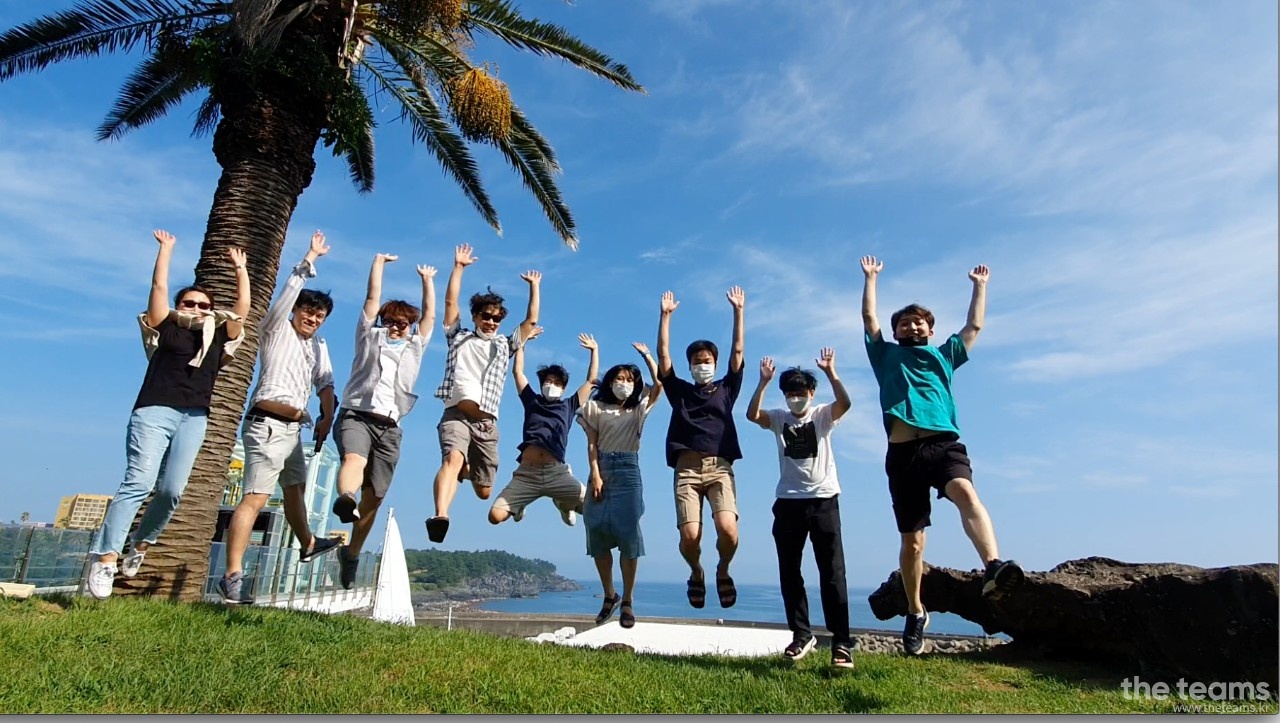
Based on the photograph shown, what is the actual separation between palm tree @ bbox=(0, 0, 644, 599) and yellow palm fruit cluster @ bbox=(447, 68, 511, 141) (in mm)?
15

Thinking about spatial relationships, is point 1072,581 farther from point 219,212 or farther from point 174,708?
point 219,212

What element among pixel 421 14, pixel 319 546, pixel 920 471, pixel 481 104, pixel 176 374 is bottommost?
pixel 319 546

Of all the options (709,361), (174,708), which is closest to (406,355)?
(709,361)

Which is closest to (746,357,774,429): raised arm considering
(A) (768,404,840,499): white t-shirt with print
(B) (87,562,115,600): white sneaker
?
(A) (768,404,840,499): white t-shirt with print

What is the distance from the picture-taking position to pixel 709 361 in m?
6.18

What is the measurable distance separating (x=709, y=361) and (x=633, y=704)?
273cm

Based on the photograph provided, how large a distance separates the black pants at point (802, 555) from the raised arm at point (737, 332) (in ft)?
4.02

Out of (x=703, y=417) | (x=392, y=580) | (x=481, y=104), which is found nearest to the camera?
(x=703, y=417)

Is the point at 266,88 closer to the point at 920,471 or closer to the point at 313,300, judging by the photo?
the point at 313,300

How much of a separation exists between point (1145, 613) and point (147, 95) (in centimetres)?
1320

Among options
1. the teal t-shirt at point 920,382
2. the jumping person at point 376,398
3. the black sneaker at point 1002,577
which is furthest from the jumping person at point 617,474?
the black sneaker at point 1002,577

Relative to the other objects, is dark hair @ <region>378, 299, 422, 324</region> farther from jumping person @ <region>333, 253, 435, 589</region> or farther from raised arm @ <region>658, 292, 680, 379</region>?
raised arm @ <region>658, 292, 680, 379</region>

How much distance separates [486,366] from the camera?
608cm

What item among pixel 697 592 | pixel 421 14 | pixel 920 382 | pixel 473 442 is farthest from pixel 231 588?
pixel 421 14
